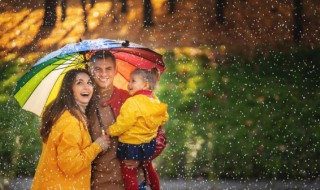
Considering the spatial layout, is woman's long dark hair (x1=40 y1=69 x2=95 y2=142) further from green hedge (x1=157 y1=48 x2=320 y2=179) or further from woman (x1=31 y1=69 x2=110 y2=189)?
green hedge (x1=157 y1=48 x2=320 y2=179)

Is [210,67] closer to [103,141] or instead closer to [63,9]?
[63,9]

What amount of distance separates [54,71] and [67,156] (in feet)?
2.15

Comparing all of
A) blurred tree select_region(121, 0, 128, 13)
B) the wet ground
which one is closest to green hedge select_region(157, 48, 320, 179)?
the wet ground

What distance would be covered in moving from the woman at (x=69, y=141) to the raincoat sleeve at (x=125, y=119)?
0.26 ft

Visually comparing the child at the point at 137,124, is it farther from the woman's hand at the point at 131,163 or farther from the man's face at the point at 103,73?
the man's face at the point at 103,73

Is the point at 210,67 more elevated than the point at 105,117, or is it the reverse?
the point at 210,67

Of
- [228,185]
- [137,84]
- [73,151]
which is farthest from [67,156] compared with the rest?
[228,185]

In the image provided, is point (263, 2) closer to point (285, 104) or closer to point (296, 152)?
point (285, 104)

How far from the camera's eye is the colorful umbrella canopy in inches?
117

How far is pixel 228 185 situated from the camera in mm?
4605

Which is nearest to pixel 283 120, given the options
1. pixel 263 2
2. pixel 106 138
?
pixel 263 2

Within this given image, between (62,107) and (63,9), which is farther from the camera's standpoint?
(63,9)

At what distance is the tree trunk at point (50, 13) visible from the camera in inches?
209

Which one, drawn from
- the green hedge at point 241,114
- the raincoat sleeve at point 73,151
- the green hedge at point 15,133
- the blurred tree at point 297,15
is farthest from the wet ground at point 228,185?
the raincoat sleeve at point 73,151
